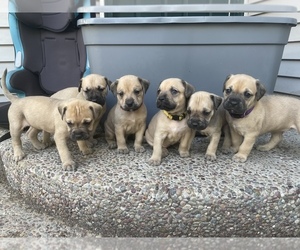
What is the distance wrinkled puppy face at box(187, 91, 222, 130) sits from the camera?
8.39 feet

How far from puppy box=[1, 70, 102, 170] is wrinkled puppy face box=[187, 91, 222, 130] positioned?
77cm

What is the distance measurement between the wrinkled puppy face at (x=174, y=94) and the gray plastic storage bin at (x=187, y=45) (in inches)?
23.1

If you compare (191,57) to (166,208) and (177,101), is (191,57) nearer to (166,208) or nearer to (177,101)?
(177,101)

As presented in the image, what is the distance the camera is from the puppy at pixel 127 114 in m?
2.86

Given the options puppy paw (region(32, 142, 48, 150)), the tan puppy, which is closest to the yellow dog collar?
the tan puppy

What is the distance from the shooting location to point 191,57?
10.6 feet

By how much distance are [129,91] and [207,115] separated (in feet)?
2.34

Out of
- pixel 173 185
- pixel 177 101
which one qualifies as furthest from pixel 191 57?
pixel 173 185

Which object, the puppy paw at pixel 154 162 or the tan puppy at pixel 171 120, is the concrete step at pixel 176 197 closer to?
the puppy paw at pixel 154 162

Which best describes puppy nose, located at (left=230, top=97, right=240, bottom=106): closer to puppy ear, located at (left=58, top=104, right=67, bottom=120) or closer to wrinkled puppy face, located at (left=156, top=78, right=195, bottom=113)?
wrinkled puppy face, located at (left=156, top=78, right=195, bottom=113)

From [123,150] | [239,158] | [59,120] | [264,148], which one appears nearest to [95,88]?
[59,120]

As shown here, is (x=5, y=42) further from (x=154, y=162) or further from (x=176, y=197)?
(x=176, y=197)

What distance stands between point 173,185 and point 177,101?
2.34 feet

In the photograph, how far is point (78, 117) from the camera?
2547 mm
